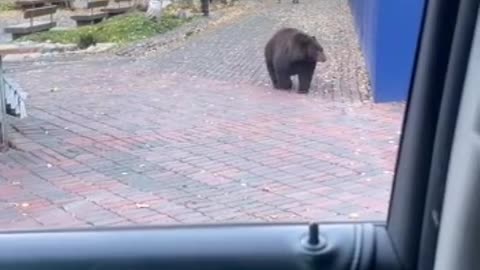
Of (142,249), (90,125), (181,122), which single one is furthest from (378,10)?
(142,249)

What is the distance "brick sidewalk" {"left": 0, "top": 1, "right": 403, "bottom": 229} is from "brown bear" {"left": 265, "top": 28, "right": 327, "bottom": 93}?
184 millimetres

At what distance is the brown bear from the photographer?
929 centimetres

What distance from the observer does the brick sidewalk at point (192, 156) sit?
16.3ft

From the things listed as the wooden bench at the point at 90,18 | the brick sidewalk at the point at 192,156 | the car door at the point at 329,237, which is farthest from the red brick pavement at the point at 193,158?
the wooden bench at the point at 90,18

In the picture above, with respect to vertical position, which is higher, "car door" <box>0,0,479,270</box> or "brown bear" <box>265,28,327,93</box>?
"car door" <box>0,0,479,270</box>

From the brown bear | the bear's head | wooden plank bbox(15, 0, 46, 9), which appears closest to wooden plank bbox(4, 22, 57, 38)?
wooden plank bbox(15, 0, 46, 9)

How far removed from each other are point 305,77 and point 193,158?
3.17 m

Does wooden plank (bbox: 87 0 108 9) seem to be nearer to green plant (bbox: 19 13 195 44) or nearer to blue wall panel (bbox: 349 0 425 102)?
green plant (bbox: 19 13 195 44)

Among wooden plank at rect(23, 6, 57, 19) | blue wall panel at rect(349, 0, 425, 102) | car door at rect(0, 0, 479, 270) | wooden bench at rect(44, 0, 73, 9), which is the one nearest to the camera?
car door at rect(0, 0, 479, 270)

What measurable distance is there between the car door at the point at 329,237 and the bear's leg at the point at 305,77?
23.5 feet

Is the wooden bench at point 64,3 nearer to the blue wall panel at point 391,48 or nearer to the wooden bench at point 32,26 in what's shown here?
the wooden bench at point 32,26

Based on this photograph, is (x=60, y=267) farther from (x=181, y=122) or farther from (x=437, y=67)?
(x=181, y=122)

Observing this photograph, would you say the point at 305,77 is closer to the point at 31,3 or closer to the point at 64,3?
the point at 31,3

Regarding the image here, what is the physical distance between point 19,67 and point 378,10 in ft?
16.7
